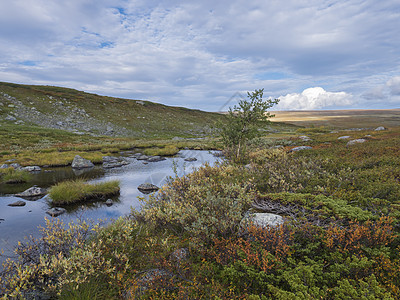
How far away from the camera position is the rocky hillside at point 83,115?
5359cm

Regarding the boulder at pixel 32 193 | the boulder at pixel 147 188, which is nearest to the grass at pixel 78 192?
the boulder at pixel 32 193

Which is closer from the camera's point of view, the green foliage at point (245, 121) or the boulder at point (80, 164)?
the green foliage at point (245, 121)

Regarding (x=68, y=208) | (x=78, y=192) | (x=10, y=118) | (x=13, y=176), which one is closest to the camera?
(x=68, y=208)

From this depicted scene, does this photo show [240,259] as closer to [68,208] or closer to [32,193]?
[68,208]

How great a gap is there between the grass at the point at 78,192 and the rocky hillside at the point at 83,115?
142 ft

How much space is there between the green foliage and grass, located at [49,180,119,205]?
911cm

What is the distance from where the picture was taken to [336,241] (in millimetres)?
4570

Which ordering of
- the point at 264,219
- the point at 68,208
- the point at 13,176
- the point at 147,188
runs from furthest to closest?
1. the point at 13,176
2. the point at 147,188
3. the point at 68,208
4. the point at 264,219

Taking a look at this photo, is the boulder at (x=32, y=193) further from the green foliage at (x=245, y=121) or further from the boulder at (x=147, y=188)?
the green foliage at (x=245, y=121)

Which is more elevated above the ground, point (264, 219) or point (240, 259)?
point (264, 219)

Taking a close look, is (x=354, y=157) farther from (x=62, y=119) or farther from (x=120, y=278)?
(x=62, y=119)

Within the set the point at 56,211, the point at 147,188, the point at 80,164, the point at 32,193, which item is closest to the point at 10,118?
the point at 80,164

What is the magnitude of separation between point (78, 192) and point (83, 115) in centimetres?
5861

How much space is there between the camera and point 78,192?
12.8 metres
